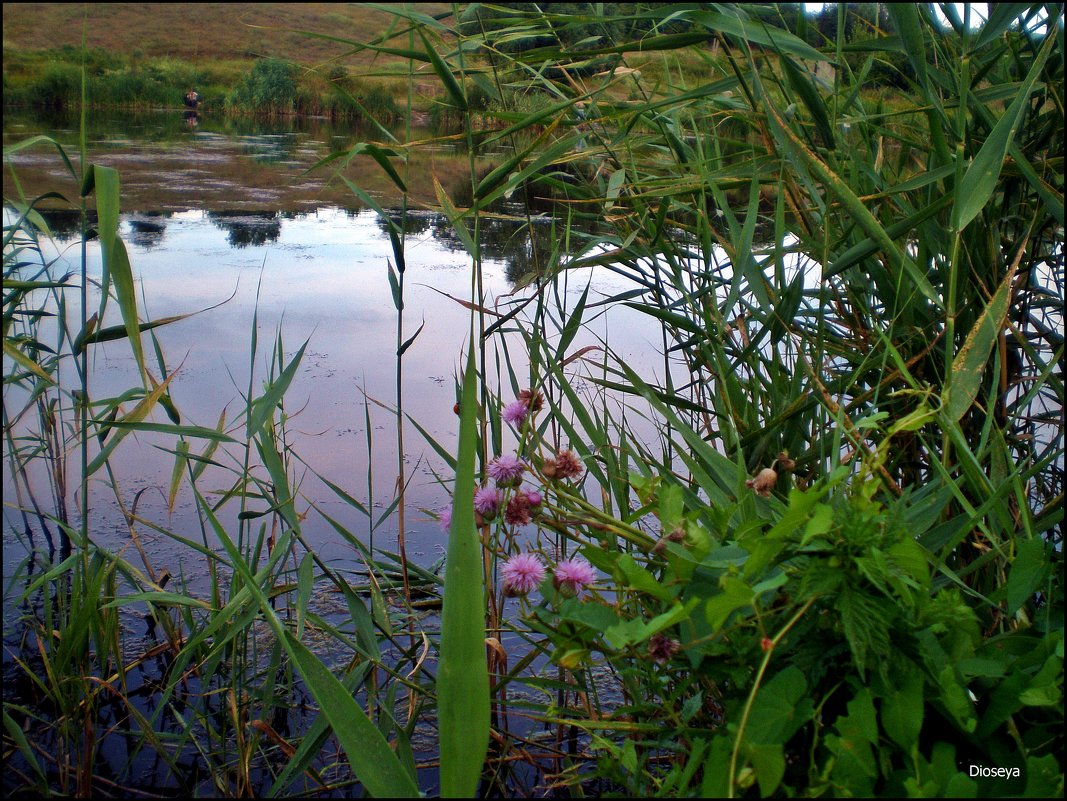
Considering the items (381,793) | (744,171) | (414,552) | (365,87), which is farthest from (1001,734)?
(365,87)

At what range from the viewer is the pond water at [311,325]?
2.22 metres

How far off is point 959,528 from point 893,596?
277 millimetres

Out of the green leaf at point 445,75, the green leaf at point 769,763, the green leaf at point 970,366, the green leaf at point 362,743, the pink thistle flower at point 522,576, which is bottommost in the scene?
the green leaf at point 362,743

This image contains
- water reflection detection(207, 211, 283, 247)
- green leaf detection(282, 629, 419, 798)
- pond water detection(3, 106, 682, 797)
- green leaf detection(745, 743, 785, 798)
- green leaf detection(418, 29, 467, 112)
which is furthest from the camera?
water reflection detection(207, 211, 283, 247)

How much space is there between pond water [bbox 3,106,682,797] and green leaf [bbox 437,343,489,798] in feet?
1.95

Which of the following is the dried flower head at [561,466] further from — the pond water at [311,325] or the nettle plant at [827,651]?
the pond water at [311,325]

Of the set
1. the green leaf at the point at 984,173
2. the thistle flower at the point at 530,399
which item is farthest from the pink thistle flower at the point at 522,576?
the green leaf at the point at 984,173

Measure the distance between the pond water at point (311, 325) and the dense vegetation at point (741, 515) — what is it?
268mm

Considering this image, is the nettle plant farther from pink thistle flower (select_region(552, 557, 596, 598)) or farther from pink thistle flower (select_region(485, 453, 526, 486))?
pink thistle flower (select_region(485, 453, 526, 486))

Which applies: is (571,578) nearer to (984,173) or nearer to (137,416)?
(984,173)

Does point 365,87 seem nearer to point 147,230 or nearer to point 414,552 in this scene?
point 147,230

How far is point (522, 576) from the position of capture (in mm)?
897

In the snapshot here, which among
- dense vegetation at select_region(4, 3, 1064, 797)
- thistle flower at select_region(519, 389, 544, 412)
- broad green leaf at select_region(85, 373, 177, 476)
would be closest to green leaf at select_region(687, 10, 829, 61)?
dense vegetation at select_region(4, 3, 1064, 797)

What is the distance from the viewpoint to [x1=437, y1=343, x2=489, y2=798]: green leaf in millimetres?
731
